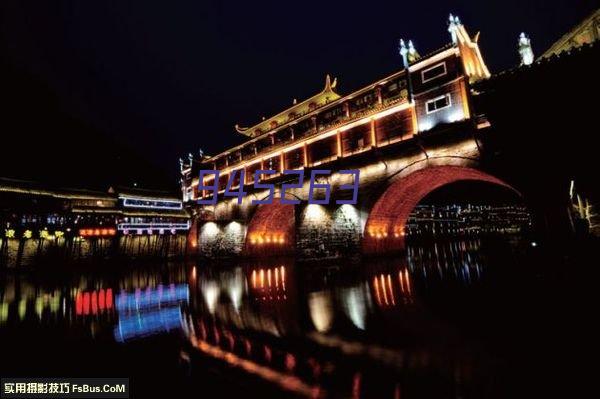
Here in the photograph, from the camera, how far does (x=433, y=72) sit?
17406mm

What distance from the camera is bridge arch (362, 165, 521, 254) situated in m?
17.1

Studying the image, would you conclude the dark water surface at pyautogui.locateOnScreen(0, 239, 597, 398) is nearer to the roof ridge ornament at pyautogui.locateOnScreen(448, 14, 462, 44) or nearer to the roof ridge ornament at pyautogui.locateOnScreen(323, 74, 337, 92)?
the roof ridge ornament at pyautogui.locateOnScreen(448, 14, 462, 44)

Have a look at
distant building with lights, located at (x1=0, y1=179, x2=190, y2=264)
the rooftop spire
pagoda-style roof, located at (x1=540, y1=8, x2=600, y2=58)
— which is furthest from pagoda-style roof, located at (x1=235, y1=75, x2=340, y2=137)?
pagoda-style roof, located at (x1=540, y1=8, x2=600, y2=58)

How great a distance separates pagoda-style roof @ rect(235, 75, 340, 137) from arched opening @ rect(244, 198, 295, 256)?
7.40 meters

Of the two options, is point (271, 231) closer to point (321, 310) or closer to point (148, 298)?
point (148, 298)

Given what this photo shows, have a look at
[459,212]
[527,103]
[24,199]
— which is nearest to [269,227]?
[24,199]

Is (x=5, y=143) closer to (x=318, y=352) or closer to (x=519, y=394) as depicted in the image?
(x=318, y=352)

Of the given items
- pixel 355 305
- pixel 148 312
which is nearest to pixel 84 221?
pixel 148 312

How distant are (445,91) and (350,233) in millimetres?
9403

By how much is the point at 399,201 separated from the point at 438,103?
6455 mm

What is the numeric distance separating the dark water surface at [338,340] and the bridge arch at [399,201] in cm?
844

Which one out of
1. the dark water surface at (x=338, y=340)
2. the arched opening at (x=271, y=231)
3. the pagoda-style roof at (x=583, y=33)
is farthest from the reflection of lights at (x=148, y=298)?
the pagoda-style roof at (x=583, y=33)

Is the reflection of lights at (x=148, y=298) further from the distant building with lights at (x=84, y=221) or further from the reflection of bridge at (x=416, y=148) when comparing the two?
the distant building with lights at (x=84, y=221)

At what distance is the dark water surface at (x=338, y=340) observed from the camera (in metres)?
3.36
